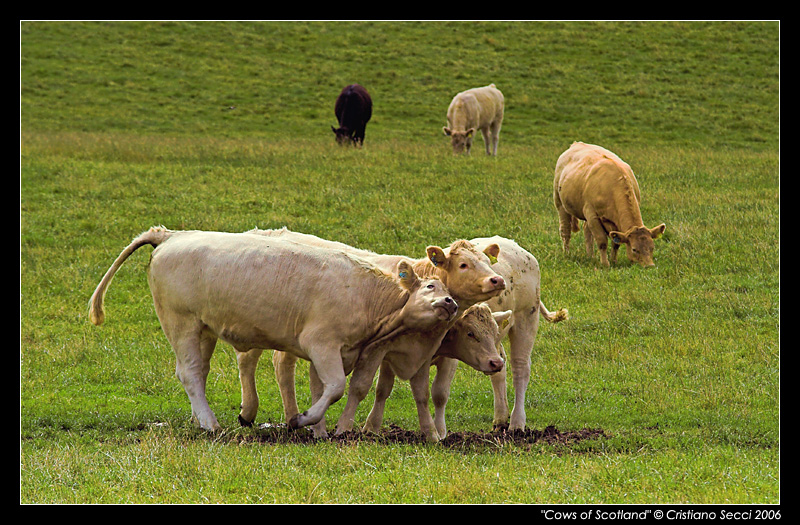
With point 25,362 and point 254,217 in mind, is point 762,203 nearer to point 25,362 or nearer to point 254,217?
point 254,217

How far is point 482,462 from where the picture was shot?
7855mm

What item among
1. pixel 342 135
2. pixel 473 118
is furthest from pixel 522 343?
pixel 342 135

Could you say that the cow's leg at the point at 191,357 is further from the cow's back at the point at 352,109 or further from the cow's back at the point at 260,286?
the cow's back at the point at 352,109

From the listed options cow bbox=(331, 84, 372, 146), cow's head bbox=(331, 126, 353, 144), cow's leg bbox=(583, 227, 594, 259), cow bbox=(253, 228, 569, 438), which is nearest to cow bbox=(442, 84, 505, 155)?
cow bbox=(331, 84, 372, 146)

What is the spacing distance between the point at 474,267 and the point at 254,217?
11.2 m

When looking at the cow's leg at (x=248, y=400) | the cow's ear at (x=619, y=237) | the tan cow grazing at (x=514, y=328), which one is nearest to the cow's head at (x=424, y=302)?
the tan cow grazing at (x=514, y=328)

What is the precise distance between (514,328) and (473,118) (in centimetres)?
2080

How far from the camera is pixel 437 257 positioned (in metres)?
8.92

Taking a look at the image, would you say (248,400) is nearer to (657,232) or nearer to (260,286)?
(260,286)

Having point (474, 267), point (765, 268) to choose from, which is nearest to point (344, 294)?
point (474, 267)

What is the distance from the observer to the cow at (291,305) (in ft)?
29.0

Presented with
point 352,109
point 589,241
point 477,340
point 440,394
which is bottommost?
point 589,241

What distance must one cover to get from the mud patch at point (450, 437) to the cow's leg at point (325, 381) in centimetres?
32

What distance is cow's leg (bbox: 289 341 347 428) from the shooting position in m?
8.53
